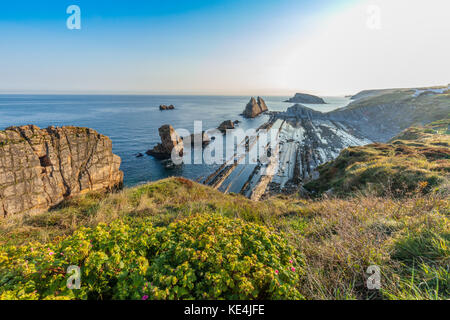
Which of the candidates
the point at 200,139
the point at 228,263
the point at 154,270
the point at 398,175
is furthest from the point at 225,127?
the point at 154,270

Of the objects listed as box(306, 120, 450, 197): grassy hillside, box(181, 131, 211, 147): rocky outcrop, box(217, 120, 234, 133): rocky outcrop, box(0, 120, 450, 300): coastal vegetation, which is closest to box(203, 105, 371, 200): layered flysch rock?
box(306, 120, 450, 197): grassy hillside

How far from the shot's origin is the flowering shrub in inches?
90.8

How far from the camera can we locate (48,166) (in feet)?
57.8

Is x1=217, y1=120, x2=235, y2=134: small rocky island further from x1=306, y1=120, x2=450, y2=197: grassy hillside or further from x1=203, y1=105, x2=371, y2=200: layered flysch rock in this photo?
x1=306, y1=120, x2=450, y2=197: grassy hillside

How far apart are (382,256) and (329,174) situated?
1721 cm

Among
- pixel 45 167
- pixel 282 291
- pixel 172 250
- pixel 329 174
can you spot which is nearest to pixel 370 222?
pixel 282 291

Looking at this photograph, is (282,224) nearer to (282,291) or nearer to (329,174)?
(282,291)

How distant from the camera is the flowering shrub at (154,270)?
231cm

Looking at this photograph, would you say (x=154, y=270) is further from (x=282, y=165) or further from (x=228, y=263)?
(x=282, y=165)

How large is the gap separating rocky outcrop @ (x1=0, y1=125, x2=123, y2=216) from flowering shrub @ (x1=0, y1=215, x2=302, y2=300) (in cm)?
1571

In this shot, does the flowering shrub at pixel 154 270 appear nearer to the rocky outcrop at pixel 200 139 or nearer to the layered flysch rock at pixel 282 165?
the layered flysch rock at pixel 282 165

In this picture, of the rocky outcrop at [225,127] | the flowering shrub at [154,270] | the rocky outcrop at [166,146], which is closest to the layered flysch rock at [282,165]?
the rocky outcrop at [166,146]

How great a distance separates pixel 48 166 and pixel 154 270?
22541mm

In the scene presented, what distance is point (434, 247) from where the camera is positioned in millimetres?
3529
